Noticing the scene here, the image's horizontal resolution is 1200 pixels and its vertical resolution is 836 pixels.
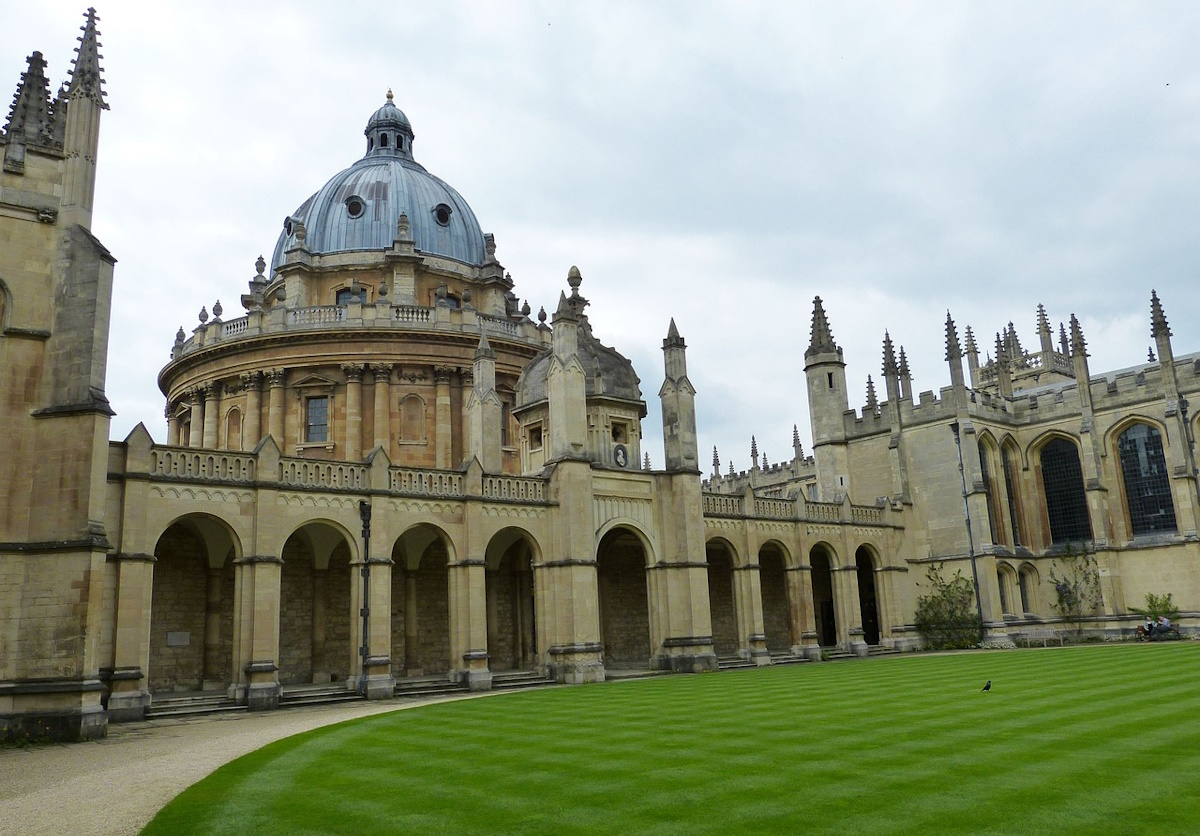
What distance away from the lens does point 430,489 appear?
2916 cm

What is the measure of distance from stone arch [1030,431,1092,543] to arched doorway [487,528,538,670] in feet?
90.8

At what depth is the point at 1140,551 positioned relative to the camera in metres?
43.1

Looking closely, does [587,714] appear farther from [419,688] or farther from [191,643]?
[191,643]

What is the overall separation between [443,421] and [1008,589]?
27.8 meters

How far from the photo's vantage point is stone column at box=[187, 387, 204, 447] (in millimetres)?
43556

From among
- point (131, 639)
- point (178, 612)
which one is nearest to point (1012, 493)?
point (178, 612)

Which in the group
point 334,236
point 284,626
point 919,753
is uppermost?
point 334,236

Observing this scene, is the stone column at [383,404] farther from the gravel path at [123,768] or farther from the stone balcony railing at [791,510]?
the gravel path at [123,768]

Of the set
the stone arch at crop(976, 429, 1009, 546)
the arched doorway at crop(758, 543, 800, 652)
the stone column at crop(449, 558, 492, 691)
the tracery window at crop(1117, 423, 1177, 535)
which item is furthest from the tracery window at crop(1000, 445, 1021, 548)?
the stone column at crop(449, 558, 492, 691)

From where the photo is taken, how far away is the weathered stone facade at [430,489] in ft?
64.5

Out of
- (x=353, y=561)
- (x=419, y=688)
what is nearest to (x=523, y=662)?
(x=419, y=688)

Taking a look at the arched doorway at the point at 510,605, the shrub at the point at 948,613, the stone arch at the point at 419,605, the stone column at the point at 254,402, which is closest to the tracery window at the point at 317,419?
the stone column at the point at 254,402

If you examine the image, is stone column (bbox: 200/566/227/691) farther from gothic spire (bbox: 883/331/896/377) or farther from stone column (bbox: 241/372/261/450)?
gothic spire (bbox: 883/331/896/377)

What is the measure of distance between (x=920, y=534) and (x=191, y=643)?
33.0 m
